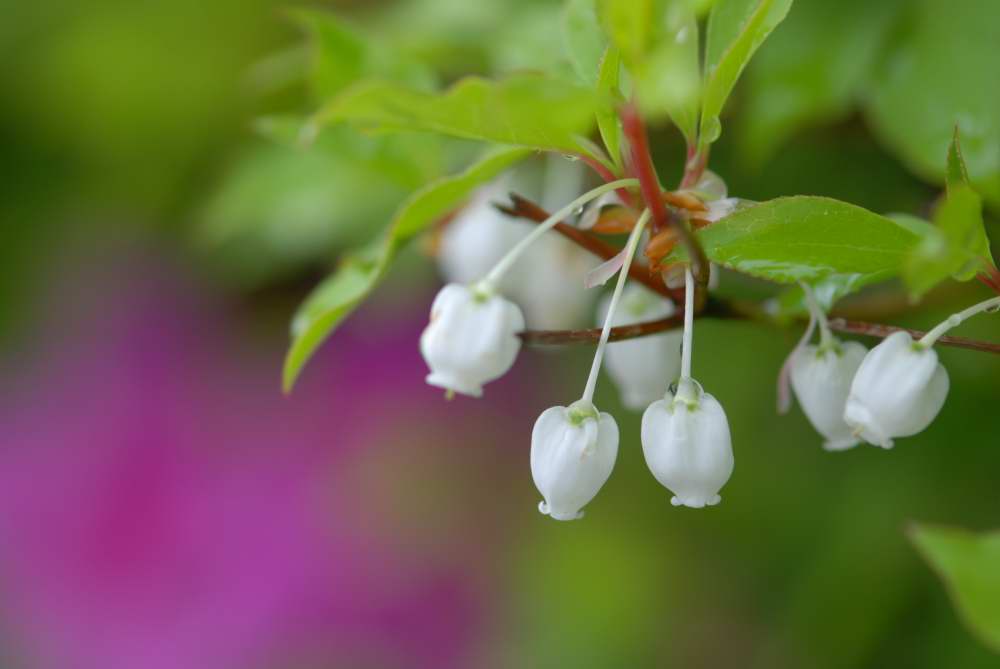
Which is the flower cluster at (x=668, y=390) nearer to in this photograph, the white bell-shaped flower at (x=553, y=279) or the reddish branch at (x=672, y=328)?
the reddish branch at (x=672, y=328)

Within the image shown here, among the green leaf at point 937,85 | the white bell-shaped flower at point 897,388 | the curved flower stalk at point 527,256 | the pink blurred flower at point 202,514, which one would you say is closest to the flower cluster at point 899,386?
the white bell-shaped flower at point 897,388

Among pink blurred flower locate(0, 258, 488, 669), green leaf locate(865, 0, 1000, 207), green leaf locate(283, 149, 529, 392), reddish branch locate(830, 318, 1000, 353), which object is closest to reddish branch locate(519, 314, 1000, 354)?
reddish branch locate(830, 318, 1000, 353)

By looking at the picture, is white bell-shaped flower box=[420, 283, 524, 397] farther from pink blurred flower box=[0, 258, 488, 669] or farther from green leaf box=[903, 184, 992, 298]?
pink blurred flower box=[0, 258, 488, 669]

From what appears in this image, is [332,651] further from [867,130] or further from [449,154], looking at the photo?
[867,130]

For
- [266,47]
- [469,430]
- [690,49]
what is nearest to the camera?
[690,49]

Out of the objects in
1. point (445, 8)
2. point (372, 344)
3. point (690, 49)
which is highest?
point (445, 8)

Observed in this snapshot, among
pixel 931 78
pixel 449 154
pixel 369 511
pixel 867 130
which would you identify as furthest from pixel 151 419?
pixel 931 78

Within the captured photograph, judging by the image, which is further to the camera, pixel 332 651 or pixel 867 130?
pixel 332 651
